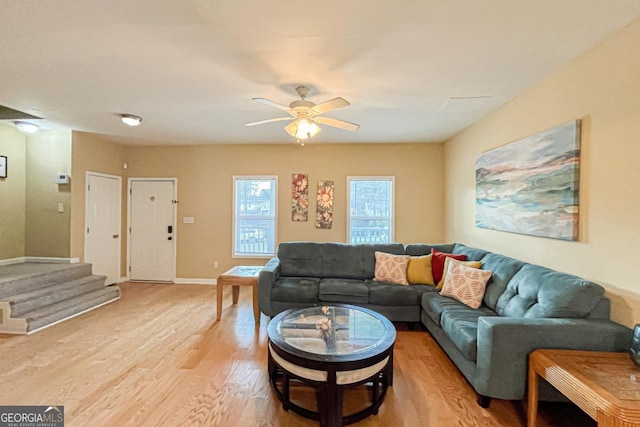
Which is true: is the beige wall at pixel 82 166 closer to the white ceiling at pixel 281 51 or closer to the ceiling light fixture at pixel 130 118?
the white ceiling at pixel 281 51

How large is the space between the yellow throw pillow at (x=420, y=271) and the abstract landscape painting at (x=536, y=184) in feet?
2.88

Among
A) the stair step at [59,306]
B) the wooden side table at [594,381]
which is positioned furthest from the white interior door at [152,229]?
the wooden side table at [594,381]

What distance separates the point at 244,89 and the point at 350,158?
263cm

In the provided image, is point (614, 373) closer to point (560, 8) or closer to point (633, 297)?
point (633, 297)

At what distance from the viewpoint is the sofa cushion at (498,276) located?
2641mm

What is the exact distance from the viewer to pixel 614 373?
59.1 inches

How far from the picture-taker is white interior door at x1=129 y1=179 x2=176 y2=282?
208 inches

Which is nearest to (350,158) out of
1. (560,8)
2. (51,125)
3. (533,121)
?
(533,121)

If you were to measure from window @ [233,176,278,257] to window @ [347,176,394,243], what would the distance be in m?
1.46

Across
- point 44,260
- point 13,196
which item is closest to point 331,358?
point 44,260

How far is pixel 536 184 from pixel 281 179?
374cm

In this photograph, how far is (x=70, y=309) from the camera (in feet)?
11.8

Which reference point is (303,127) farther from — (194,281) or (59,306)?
(194,281)

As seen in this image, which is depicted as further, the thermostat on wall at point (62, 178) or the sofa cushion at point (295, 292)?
the thermostat on wall at point (62, 178)
